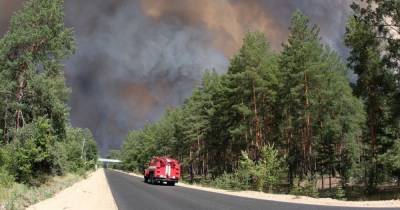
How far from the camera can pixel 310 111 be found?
40.6 m

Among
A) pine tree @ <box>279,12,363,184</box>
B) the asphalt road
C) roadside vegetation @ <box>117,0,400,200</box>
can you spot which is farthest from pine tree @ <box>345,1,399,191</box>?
the asphalt road

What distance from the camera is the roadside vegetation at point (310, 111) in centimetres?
3077

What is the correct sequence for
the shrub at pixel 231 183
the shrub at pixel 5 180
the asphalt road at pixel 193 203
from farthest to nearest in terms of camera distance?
1. the shrub at pixel 231 183
2. the shrub at pixel 5 180
3. the asphalt road at pixel 193 203

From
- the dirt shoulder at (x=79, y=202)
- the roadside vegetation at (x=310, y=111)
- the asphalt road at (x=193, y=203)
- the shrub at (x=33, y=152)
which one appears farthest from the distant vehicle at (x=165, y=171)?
the asphalt road at (x=193, y=203)

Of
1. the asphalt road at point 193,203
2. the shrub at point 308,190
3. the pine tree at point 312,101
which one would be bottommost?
the asphalt road at point 193,203

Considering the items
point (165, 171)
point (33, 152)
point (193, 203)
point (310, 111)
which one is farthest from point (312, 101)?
point (33, 152)

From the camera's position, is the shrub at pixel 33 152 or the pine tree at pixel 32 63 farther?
the pine tree at pixel 32 63

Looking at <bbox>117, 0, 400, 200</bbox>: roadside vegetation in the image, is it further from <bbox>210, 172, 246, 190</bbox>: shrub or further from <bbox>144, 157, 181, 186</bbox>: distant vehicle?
<bbox>144, 157, 181, 186</bbox>: distant vehicle

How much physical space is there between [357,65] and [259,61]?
12999mm

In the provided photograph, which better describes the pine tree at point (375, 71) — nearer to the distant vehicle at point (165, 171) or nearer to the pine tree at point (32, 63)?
the distant vehicle at point (165, 171)

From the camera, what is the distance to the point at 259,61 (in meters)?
45.6

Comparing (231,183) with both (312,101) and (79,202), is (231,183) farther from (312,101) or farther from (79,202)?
(79,202)

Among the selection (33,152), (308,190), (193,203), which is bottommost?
(193,203)

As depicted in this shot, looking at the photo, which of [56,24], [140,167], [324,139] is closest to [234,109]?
[324,139]
